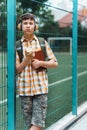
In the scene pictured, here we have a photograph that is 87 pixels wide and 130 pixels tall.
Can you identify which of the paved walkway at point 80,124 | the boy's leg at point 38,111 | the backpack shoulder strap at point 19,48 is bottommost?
the paved walkway at point 80,124

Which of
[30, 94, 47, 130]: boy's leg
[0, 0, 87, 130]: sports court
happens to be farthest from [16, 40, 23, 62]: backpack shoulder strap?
[30, 94, 47, 130]: boy's leg

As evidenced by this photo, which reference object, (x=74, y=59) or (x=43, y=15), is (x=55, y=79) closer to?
(x=74, y=59)

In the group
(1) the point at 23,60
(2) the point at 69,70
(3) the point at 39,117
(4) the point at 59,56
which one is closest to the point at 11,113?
(3) the point at 39,117

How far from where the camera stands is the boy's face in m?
5.02

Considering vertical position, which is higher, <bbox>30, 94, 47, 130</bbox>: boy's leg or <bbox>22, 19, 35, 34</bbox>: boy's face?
<bbox>22, 19, 35, 34</bbox>: boy's face

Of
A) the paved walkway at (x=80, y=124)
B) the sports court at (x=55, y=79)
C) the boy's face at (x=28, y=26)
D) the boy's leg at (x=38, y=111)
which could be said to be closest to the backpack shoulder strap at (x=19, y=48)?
the sports court at (x=55, y=79)

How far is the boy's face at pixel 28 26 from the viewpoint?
16.5 feet

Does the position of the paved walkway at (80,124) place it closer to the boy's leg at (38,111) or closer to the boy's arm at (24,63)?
the boy's leg at (38,111)

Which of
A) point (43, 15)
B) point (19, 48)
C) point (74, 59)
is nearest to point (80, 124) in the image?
point (74, 59)

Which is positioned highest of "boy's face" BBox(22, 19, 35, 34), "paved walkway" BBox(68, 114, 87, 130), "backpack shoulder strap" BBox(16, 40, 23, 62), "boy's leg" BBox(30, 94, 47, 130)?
"boy's face" BBox(22, 19, 35, 34)

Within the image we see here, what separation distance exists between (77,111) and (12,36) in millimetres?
3318

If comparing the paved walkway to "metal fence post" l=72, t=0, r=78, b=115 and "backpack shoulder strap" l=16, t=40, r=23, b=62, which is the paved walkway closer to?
"metal fence post" l=72, t=0, r=78, b=115

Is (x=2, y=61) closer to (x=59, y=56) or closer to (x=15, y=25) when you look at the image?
(x=15, y=25)

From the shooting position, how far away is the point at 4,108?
5590mm
